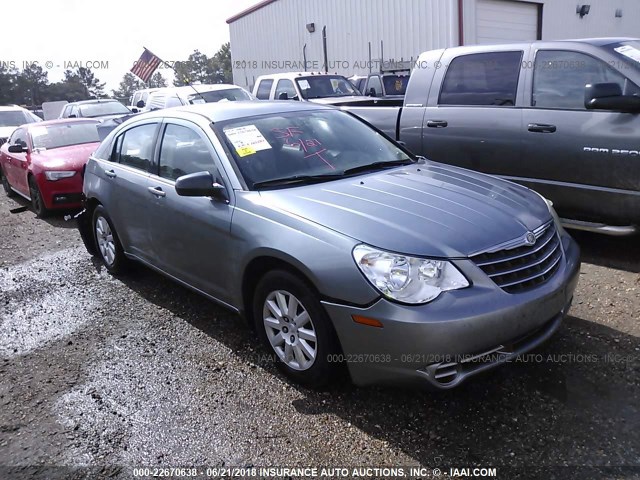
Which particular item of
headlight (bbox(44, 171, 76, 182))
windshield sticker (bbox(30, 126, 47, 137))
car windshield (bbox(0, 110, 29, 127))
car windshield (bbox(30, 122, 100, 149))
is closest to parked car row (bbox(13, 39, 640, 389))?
headlight (bbox(44, 171, 76, 182))

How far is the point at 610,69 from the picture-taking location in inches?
183

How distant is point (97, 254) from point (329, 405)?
3691 millimetres

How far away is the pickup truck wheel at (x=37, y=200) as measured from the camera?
805cm

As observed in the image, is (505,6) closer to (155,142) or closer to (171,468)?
(155,142)

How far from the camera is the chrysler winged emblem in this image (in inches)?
115

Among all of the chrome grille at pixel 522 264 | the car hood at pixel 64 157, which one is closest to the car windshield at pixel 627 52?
the chrome grille at pixel 522 264

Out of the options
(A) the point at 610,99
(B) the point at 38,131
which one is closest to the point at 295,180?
(A) the point at 610,99

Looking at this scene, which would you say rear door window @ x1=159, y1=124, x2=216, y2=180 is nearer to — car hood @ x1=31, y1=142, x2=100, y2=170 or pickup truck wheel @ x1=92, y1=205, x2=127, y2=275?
pickup truck wheel @ x1=92, y1=205, x2=127, y2=275

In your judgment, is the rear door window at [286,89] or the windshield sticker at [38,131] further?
the rear door window at [286,89]

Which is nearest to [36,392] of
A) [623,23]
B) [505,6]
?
[505,6]

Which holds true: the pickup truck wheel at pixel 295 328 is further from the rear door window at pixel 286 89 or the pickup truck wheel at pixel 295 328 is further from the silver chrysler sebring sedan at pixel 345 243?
the rear door window at pixel 286 89

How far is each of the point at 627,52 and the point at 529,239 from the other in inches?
111

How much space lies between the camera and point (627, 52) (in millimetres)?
4691

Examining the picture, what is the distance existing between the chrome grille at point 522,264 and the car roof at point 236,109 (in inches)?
80.2
